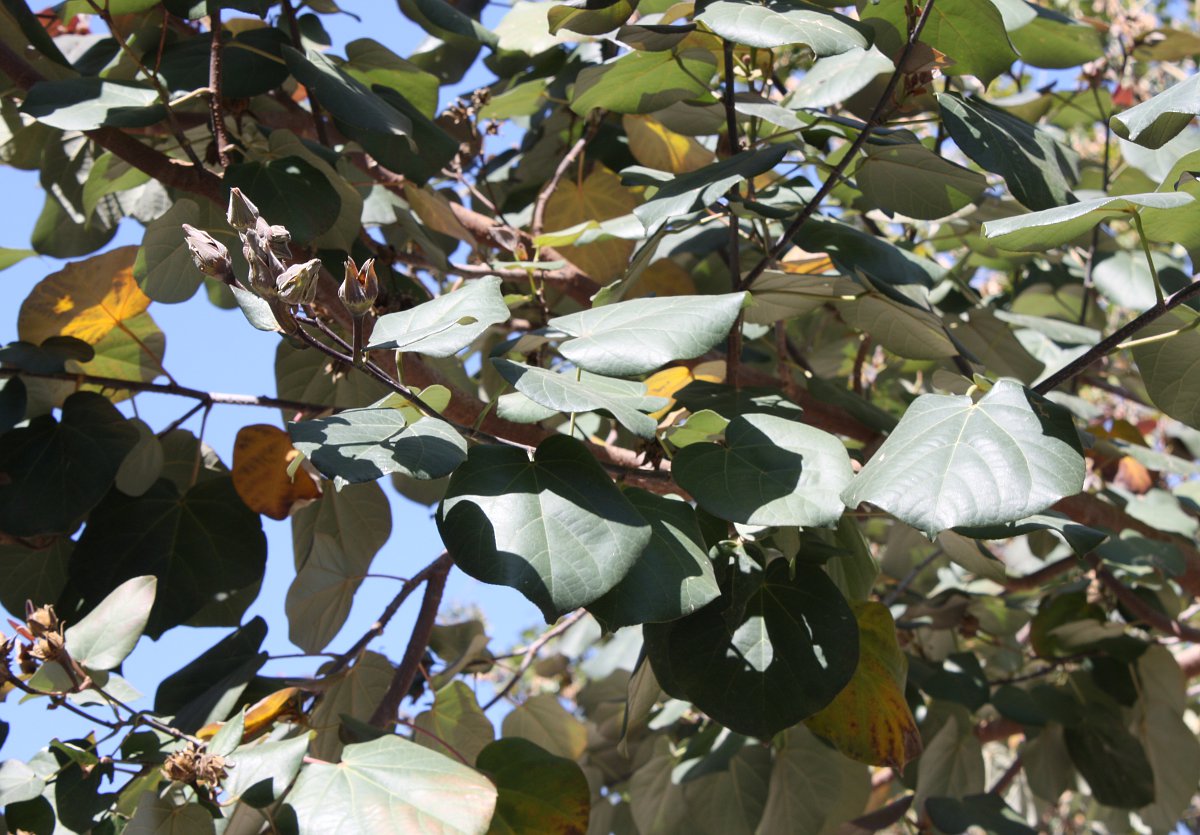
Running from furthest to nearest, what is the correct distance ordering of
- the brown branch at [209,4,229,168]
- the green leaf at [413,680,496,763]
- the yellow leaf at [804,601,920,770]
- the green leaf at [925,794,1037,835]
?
1. the green leaf at [925,794,1037,835]
2. the green leaf at [413,680,496,763]
3. the brown branch at [209,4,229,168]
4. the yellow leaf at [804,601,920,770]

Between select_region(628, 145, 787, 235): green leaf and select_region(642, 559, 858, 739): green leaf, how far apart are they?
0.36 meters

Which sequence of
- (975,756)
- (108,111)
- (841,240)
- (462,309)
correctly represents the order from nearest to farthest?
(462,309) → (108,111) → (841,240) → (975,756)

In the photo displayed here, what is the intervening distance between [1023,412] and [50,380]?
43.6 inches

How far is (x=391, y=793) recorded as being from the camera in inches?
36.7

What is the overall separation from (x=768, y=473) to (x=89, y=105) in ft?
2.79

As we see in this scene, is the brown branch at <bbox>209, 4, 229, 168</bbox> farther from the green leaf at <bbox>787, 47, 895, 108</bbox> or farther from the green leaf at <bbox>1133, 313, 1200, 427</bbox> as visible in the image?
the green leaf at <bbox>1133, 313, 1200, 427</bbox>

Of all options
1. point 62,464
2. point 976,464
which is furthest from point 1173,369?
point 62,464

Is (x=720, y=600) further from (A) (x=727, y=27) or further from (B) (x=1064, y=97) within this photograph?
(B) (x=1064, y=97)

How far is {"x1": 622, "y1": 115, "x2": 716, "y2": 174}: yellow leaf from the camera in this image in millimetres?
1702

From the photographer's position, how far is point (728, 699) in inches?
39.2

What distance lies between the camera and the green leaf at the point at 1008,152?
1054 millimetres

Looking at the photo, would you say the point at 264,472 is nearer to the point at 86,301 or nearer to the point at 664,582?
the point at 86,301

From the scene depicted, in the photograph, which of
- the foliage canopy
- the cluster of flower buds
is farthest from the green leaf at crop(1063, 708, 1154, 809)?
the cluster of flower buds

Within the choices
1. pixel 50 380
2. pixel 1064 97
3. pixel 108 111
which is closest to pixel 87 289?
pixel 50 380
